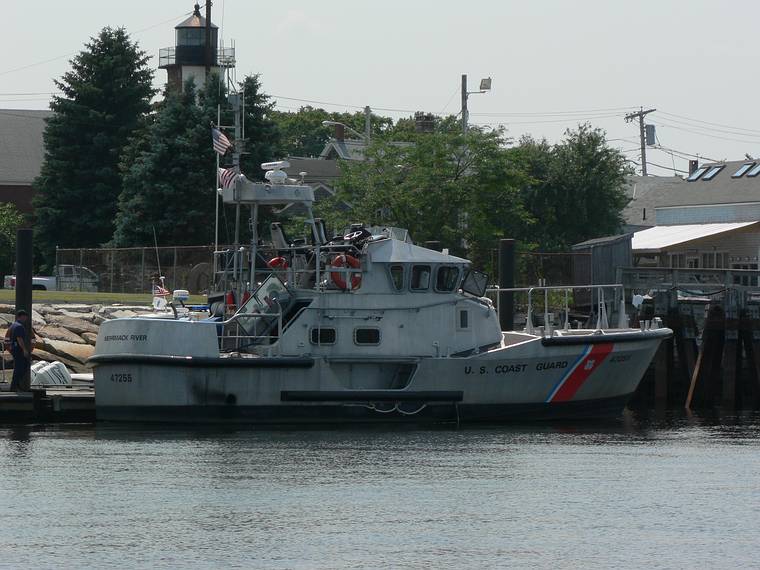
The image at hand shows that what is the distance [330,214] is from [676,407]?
57.6ft

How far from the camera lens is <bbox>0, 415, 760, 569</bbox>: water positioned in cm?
1591

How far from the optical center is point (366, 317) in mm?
24156

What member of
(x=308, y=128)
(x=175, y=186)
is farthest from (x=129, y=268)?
(x=308, y=128)

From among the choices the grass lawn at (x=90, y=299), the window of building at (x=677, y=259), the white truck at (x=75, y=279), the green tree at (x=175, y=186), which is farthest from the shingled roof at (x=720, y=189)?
the grass lawn at (x=90, y=299)

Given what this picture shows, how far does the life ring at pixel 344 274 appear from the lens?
79.0 ft

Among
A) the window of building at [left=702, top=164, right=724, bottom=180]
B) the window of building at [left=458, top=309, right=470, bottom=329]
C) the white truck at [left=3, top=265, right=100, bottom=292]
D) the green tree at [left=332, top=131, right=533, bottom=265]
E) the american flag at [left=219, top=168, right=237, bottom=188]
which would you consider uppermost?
the window of building at [left=702, top=164, right=724, bottom=180]

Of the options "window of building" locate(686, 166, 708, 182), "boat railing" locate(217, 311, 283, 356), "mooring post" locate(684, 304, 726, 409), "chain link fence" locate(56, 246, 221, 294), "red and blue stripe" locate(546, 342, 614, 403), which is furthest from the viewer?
"window of building" locate(686, 166, 708, 182)

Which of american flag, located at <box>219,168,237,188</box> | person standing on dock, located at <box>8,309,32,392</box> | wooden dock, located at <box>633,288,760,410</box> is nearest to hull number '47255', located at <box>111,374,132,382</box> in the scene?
person standing on dock, located at <box>8,309,32,392</box>

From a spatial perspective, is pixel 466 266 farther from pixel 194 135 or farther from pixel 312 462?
pixel 194 135

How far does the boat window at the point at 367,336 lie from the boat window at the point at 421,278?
1.07 meters

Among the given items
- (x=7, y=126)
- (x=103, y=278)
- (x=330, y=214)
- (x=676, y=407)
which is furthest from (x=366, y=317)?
(x=7, y=126)

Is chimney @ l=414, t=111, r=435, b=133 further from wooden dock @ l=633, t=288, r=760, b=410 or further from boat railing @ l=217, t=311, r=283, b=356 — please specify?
boat railing @ l=217, t=311, r=283, b=356

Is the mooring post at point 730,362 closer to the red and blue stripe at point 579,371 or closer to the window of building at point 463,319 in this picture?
the red and blue stripe at point 579,371

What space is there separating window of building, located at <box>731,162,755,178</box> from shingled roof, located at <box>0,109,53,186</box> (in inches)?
1469
